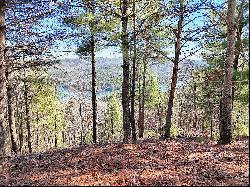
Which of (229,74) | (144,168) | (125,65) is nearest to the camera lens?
(144,168)

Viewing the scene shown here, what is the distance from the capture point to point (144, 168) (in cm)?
1143

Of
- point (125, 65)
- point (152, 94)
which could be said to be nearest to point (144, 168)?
point (125, 65)

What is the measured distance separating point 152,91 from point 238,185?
36.4 metres

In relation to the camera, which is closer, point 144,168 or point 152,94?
point 144,168

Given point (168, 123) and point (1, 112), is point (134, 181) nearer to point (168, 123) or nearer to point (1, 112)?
point (1, 112)

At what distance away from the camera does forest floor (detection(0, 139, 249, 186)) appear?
31.6ft

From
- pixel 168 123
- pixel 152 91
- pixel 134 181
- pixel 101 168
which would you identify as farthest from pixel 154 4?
pixel 152 91

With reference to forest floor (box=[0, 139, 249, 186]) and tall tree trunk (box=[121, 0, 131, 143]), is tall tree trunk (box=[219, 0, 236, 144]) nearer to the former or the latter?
forest floor (box=[0, 139, 249, 186])

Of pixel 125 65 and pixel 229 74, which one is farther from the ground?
pixel 125 65

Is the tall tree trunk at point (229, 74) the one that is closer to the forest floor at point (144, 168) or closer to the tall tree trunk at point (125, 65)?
the forest floor at point (144, 168)

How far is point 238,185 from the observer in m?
8.60

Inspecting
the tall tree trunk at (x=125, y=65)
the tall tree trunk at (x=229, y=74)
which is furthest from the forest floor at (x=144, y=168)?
the tall tree trunk at (x=125, y=65)

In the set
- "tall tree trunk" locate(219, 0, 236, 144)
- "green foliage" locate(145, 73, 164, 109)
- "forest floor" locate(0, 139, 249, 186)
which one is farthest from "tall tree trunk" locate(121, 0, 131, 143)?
"green foliage" locate(145, 73, 164, 109)

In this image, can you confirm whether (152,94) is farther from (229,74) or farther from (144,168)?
(144,168)
